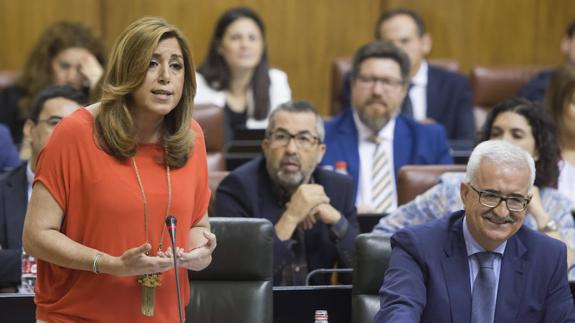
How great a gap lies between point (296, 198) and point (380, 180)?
102 cm

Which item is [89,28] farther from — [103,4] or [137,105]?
[137,105]

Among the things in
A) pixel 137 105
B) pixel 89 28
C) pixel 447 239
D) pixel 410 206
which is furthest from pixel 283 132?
pixel 89 28

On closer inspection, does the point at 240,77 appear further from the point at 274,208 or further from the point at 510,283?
the point at 510,283

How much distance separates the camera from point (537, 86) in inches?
232

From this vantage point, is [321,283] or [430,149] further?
[430,149]

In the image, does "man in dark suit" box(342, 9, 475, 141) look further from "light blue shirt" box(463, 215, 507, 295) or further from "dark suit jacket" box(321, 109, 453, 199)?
"light blue shirt" box(463, 215, 507, 295)

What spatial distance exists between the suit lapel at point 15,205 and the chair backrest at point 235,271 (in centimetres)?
83

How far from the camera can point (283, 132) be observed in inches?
147

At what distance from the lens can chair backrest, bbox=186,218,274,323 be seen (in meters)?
2.89

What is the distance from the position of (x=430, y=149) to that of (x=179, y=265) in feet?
8.19

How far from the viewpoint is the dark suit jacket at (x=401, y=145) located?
4500mm

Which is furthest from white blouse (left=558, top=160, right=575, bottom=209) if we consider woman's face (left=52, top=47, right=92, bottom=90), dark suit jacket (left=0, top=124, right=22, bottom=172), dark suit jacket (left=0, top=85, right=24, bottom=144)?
dark suit jacket (left=0, top=85, right=24, bottom=144)

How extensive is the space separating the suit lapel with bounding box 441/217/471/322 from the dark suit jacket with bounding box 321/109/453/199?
1859 millimetres

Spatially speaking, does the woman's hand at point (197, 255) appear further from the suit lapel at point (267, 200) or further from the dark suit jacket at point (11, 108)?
the dark suit jacket at point (11, 108)
